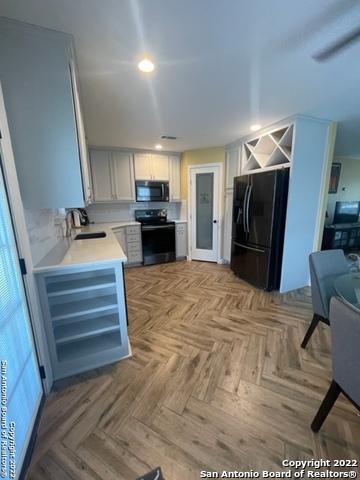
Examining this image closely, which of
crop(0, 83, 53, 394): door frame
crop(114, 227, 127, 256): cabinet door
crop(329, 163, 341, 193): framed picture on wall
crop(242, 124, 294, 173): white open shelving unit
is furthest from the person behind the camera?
crop(329, 163, 341, 193): framed picture on wall

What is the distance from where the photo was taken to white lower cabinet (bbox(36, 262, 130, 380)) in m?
1.62

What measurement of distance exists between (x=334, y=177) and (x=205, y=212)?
11.6 ft

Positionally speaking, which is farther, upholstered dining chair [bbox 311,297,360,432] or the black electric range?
the black electric range

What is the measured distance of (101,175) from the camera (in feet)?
13.5

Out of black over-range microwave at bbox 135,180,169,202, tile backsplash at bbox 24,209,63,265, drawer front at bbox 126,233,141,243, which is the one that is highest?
black over-range microwave at bbox 135,180,169,202

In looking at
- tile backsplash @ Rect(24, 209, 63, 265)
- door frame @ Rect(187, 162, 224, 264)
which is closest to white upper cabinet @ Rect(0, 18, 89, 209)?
tile backsplash @ Rect(24, 209, 63, 265)

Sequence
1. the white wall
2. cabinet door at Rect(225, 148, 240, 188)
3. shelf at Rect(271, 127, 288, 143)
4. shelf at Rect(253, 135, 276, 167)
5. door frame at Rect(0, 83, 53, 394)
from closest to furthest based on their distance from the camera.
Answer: door frame at Rect(0, 83, 53, 394)
shelf at Rect(271, 127, 288, 143)
shelf at Rect(253, 135, 276, 167)
cabinet door at Rect(225, 148, 240, 188)
the white wall

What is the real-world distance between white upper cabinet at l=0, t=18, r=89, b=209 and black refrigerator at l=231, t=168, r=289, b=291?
2.38 meters

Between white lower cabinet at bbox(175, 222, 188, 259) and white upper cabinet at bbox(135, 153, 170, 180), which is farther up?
white upper cabinet at bbox(135, 153, 170, 180)

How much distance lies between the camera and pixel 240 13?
3.69ft

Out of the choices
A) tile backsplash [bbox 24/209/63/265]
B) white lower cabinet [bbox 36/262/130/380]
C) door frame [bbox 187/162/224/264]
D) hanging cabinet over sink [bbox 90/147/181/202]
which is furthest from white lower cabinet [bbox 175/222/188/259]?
white lower cabinet [bbox 36/262/130/380]

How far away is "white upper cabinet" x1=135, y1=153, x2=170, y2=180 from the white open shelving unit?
1765mm

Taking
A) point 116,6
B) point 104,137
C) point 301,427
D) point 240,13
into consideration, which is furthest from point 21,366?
point 104,137

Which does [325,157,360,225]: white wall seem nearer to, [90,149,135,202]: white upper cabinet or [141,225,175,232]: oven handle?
[141,225,175,232]: oven handle
